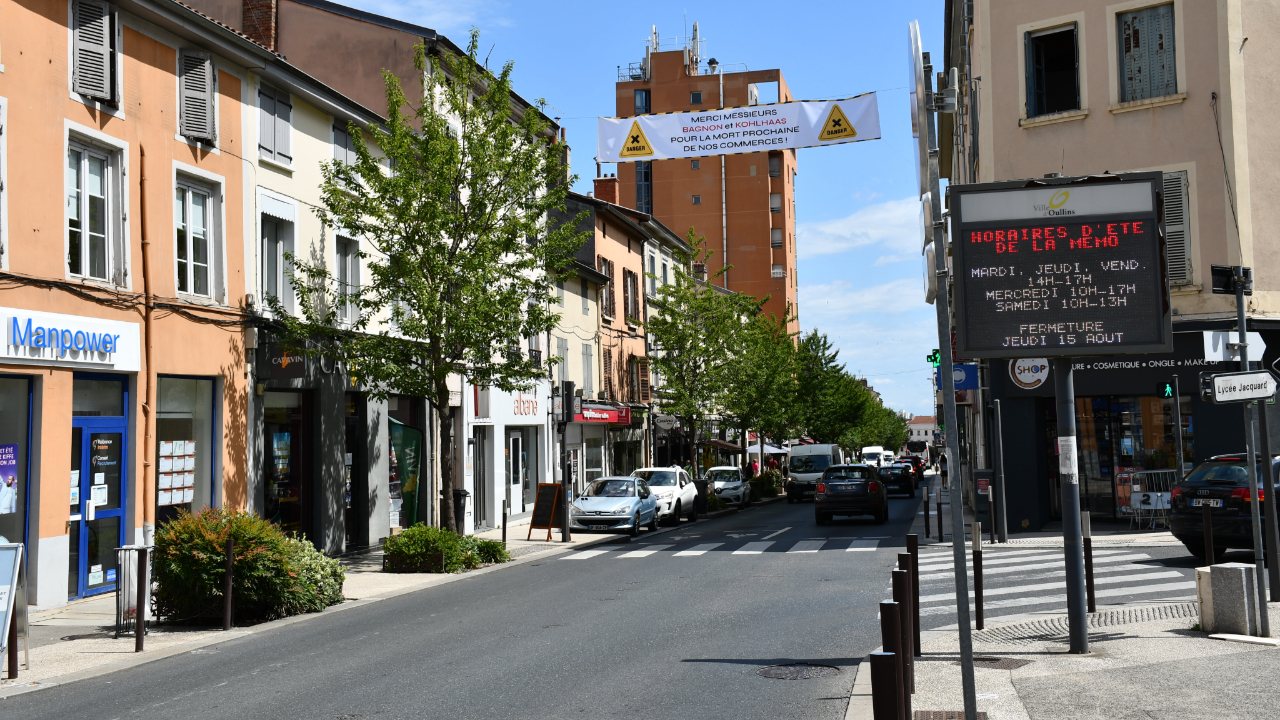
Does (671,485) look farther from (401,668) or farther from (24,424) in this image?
(401,668)

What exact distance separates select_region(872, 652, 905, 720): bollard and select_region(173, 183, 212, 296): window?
14.3 m

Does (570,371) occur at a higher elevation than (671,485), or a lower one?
higher

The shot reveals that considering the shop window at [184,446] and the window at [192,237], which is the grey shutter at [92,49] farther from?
the shop window at [184,446]

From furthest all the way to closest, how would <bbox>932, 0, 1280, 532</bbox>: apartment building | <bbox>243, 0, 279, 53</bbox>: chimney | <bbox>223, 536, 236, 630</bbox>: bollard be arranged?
<bbox>243, 0, 279, 53</bbox>: chimney < <bbox>932, 0, 1280, 532</bbox>: apartment building < <bbox>223, 536, 236, 630</bbox>: bollard

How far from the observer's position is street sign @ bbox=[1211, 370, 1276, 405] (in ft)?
32.4

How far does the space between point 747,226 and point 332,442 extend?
223 feet

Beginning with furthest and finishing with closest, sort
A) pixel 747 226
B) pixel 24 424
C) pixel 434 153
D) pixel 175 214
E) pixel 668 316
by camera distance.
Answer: pixel 747 226 < pixel 668 316 < pixel 434 153 < pixel 175 214 < pixel 24 424

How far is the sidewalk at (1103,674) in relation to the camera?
271 inches

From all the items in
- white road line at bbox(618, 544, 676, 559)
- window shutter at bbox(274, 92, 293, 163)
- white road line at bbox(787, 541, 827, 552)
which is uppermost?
window shutter at bbox(274, 92, 293, 163)

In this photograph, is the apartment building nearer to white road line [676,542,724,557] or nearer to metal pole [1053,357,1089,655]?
white road line [676,542,724,557]

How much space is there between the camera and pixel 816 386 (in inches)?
2397

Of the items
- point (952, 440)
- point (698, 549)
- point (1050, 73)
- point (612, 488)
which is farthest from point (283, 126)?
point (952, 440)

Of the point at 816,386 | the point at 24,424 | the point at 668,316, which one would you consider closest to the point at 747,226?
the point at 816,386

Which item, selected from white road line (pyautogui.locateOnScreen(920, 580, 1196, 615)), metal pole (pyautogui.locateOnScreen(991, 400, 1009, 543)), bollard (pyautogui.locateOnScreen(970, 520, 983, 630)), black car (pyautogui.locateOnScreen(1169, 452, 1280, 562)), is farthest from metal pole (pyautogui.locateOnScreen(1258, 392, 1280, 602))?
metal pole (pyautogui.locateOnScreen(991, 400, 1009, 543))
